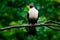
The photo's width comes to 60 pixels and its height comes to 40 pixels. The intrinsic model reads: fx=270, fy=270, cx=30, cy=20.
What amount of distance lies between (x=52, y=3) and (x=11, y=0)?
3.00 feet

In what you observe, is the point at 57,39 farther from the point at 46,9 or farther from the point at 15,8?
the point at 15,8

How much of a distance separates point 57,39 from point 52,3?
2.65 ft

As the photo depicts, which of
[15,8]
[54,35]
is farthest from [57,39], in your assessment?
[15,8]

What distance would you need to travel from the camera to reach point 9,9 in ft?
19.7

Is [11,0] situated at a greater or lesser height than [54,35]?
greater

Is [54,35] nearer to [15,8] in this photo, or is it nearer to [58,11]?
[58,11]

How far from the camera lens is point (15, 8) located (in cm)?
602

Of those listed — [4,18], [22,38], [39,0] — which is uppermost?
[39,0]

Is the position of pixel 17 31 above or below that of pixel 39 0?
below

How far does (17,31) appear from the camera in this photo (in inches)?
226

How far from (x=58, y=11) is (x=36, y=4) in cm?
53

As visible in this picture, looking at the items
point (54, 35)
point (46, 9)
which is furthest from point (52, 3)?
point (54, 35)

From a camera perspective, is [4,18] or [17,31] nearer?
[17,31]

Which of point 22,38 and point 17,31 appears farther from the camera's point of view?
point 22,38
